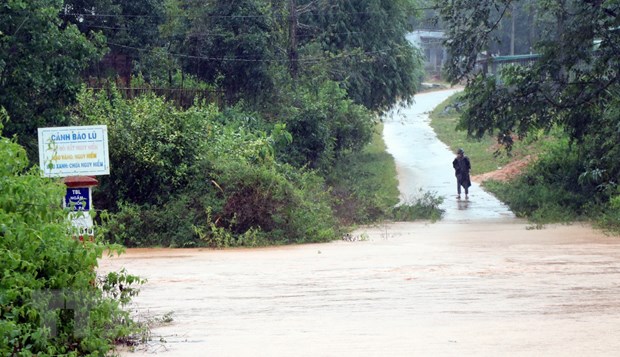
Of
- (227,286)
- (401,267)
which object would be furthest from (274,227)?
(227,286)

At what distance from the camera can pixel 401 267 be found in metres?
16.3

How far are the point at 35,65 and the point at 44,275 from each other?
13424 millimetres

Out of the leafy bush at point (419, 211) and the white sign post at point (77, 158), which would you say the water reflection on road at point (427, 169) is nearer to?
the leafy bush at point (419, 211)

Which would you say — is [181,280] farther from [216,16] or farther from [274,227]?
[216,16]

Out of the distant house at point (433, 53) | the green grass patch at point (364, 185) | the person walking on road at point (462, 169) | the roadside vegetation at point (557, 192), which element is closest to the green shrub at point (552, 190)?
the roadside vegetation at point (557, 192)

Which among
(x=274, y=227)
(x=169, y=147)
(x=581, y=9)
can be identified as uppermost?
(x=581, y=9)

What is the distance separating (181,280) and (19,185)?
652 centimetres

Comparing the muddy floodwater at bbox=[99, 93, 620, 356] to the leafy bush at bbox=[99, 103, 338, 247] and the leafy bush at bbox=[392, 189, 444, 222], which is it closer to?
the leafy bush at bbox=[99, 103, 338, 247]

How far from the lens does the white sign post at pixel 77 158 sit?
11.6 meters

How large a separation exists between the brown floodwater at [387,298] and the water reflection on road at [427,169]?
26.8ft

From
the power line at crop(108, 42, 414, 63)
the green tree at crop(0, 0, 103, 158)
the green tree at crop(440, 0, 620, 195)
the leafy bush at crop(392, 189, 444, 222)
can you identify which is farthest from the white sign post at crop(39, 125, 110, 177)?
the power line at crop(108, 42, 414, 63)

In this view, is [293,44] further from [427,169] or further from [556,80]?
[556,80]

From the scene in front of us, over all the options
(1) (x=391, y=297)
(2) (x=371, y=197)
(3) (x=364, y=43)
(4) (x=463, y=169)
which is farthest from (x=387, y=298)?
(3) (x=364, y=43)

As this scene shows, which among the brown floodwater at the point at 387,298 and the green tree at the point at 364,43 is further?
the green tree at the point at 364,43
